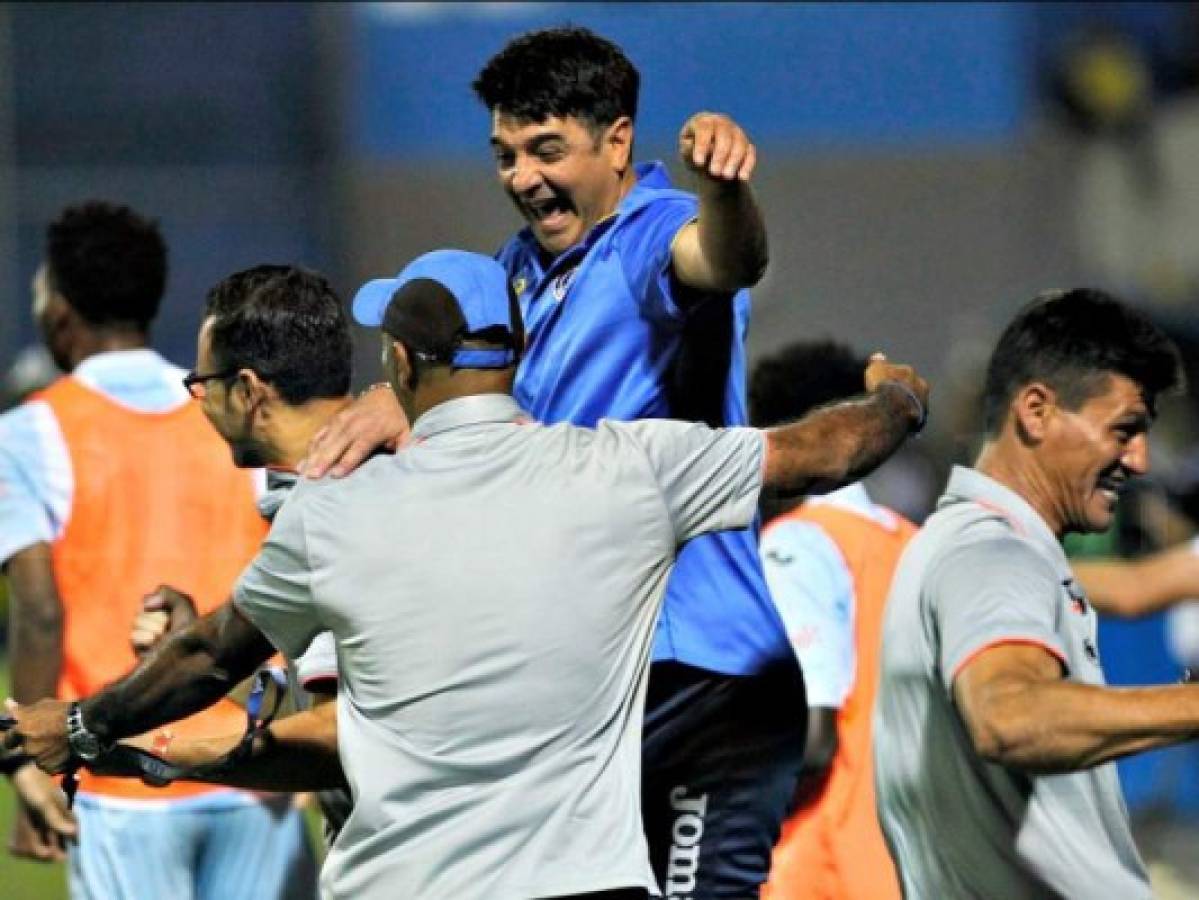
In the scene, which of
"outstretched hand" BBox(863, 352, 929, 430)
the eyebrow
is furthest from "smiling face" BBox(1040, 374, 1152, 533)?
the eyebrow

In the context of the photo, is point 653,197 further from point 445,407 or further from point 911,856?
point 911,856

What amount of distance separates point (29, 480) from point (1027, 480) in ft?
10.0

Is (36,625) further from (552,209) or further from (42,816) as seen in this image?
(552,209)

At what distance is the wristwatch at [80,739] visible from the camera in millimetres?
4695

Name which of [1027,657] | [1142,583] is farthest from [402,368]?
[1142,583]

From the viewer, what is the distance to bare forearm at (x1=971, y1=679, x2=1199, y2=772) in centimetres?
413

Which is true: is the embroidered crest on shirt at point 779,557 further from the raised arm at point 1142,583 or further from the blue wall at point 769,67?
Answer: the blue wall at point 769,67

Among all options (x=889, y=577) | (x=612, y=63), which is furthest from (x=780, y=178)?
(x=612, y=63)

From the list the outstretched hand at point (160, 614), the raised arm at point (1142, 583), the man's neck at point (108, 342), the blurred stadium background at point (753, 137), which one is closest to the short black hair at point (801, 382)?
the raised arm at point (1142, 583)

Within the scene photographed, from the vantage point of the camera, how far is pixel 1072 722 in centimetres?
413

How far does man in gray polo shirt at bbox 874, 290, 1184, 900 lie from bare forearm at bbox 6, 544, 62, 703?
274 centimetres

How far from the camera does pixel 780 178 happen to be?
82.0 ft

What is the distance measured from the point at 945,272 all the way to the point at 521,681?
69.6ft

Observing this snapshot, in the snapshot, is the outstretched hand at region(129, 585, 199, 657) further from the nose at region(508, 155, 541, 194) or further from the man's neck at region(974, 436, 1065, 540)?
the man's neck at region(974, 436, 1065, 540)
